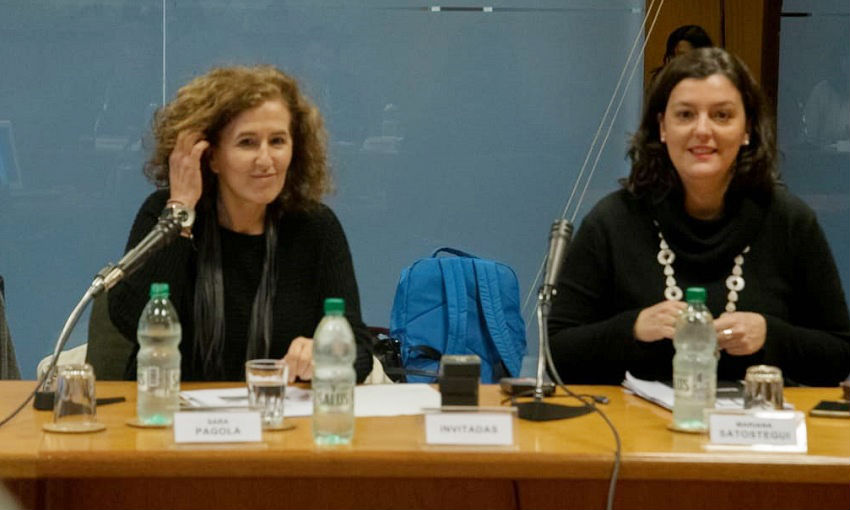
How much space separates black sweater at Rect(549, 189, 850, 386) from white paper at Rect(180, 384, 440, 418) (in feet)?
1.29

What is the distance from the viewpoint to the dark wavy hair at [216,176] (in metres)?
2.60

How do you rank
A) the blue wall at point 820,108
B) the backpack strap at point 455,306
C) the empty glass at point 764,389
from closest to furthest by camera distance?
1. the empty glass at point 764,389
2. the backpack strap at point 455,306
3. the blue wall at point 820,108

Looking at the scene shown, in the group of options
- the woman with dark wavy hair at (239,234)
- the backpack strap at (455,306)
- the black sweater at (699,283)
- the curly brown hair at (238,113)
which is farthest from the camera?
the backpack strap at (455,306)

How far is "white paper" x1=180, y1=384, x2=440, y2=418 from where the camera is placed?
2.12 metres

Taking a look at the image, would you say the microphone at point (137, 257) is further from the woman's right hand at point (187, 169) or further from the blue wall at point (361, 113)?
the blue wall at point (361, 113)

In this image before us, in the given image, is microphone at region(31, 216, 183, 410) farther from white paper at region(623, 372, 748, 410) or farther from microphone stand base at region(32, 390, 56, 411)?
white paper at region(623, 372, 748, 410)

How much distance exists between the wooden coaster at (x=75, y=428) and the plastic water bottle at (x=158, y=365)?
72 millimetres

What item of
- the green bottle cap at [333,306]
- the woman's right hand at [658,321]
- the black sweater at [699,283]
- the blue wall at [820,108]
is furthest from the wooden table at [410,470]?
the blue wall at [820,108]

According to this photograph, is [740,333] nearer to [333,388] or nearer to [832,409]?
[832,409]

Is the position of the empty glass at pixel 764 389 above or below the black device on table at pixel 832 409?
above

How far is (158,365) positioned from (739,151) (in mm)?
1324

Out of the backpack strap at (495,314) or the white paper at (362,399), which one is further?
the backpack strap at (495,314)

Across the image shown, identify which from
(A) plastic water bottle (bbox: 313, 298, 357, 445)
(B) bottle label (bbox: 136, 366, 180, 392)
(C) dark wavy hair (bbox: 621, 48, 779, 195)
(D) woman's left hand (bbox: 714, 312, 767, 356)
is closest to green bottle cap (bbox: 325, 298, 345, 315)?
(A) plastic water bottle (bbox: 313, 298, 357, 445)

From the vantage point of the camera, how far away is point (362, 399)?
224 cm
